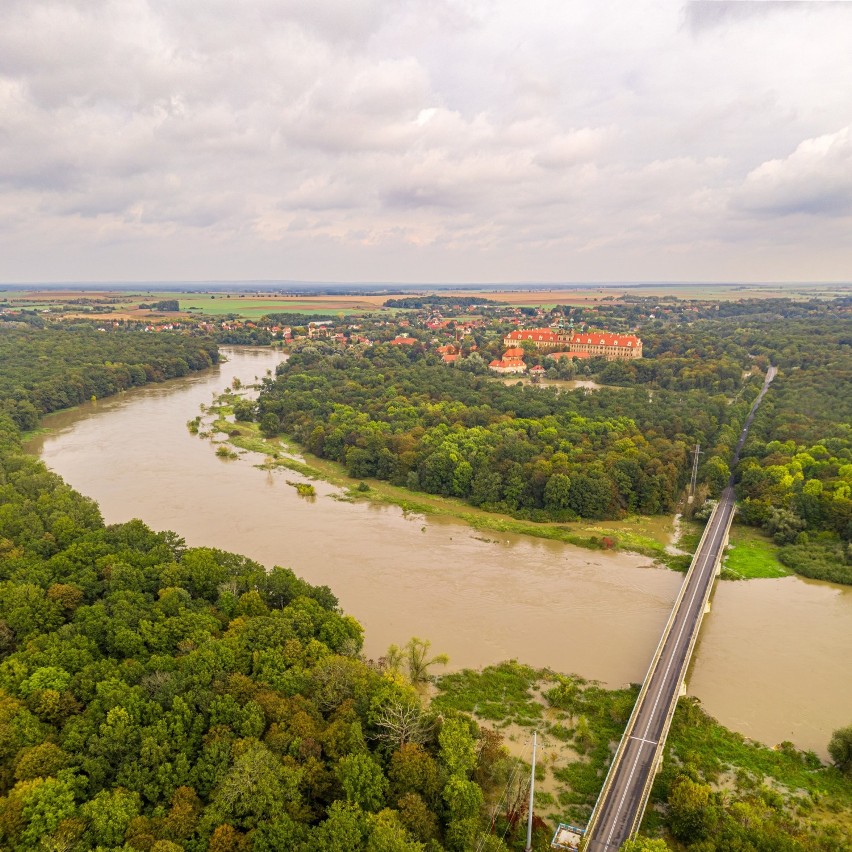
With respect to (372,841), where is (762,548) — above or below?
below

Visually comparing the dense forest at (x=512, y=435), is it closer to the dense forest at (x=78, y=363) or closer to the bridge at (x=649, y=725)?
the bridge at (x=649, y=725)

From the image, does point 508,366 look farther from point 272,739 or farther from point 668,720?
point 272,739

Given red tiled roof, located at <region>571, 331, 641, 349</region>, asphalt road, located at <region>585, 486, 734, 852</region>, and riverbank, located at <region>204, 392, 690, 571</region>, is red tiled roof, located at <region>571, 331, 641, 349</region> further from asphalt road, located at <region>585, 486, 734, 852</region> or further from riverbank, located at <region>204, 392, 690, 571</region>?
asphalt road, located at <region>585, 486, 734, 852</region>

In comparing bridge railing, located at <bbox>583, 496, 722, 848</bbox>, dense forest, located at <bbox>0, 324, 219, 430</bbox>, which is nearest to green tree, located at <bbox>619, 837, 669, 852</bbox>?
bridge railing, located at <bbox>583, 496, 722, 848</bbox>

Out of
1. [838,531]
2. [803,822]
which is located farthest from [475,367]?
[803,822]

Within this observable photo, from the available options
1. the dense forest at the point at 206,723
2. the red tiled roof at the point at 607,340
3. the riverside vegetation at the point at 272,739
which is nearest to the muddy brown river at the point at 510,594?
the riverside vegetation at the point at 272,739

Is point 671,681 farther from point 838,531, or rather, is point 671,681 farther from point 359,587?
point 838,531

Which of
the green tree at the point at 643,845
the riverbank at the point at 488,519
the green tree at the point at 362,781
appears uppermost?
the green tree at the point at 362,781

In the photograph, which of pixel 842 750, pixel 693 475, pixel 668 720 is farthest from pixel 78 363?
pixel 842 750
